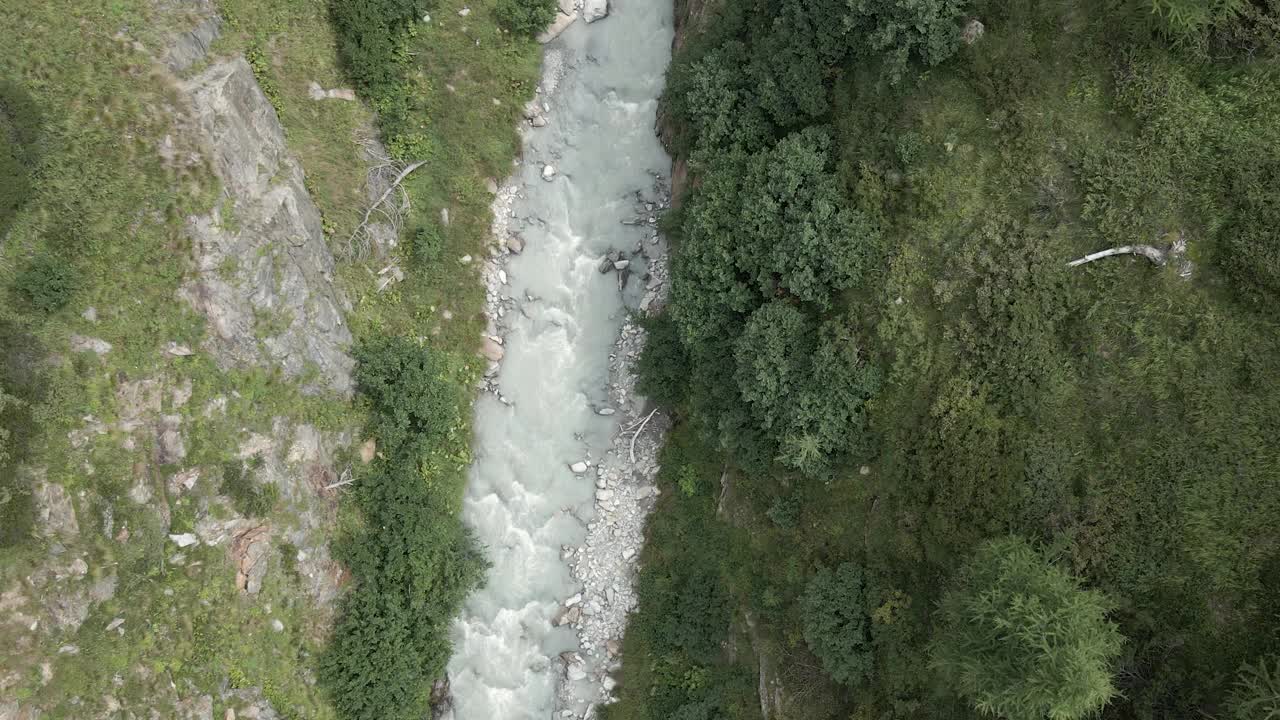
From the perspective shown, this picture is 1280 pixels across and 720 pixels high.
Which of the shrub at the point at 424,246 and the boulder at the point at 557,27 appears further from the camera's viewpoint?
the boulder at the point at 557,27

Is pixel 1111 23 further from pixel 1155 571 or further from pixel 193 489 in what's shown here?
Answer: pixel 193 489

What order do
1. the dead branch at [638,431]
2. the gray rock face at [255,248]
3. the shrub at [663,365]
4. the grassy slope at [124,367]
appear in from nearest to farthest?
the grassy slope at [124,367] → the gray rock face at [255,248] → the shrub at [663,365] → the dead branch at [638,431]

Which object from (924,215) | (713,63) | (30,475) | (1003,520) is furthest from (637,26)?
(30,475)

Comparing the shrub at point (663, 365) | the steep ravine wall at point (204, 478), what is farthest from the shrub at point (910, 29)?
the steep ravine wall at point (204, 478)

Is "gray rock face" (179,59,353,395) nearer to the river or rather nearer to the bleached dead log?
A: the river

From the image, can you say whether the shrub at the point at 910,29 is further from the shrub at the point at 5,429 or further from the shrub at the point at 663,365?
the shrub at the point at 5,429

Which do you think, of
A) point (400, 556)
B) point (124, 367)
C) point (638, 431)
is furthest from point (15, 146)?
point (638, 431)

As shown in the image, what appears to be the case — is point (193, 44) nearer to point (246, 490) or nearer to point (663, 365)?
point (246, 490)
